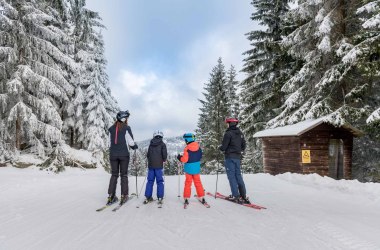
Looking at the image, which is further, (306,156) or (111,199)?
(306,156)

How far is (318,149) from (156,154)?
9382 mm

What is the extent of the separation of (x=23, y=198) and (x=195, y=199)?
495 centimetres

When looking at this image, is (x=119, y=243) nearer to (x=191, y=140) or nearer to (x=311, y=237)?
(x=311, y=237)

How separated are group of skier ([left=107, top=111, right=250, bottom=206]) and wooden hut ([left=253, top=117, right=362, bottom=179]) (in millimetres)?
6470

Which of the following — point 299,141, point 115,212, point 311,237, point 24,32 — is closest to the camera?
point 311,237

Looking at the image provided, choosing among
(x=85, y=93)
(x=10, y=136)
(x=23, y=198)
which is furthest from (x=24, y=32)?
(x=23, y=198)

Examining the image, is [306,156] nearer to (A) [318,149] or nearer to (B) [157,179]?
(A) [318,149]

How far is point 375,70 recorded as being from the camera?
1117 cm

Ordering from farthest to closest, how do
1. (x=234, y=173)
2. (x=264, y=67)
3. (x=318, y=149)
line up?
(x=264, y=67) < (x=318, y=149) < (x=234, y=173)

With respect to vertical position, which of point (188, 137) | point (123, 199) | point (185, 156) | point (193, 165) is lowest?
point (123, 199)

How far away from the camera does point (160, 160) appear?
7.64 metres

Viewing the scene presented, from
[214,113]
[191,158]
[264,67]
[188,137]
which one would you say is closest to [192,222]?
[191,158]

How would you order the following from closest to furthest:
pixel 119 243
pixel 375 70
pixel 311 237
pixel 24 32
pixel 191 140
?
pixel 119 243 < pixel 311 237 < pixel 191 140 < pixel 375 70 < pixel 24 32

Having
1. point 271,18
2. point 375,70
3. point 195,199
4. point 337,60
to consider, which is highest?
point 271,18
